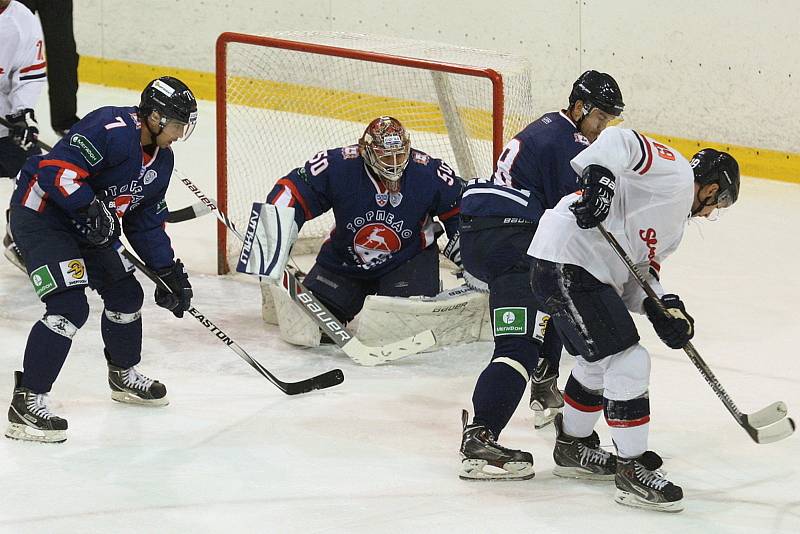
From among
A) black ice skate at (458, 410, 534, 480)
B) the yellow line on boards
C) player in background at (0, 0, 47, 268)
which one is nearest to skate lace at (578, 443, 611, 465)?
black ice skate at (458, 410, 534, 480)

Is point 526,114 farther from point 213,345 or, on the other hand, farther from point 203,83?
point 203,83

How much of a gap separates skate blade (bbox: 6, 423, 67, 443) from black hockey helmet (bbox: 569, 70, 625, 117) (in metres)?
1.63

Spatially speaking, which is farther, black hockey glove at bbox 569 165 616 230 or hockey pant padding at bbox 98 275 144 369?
hockey pant padding at bbox 98 275 144 369

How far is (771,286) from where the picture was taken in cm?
516

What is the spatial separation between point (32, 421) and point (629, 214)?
1.61m

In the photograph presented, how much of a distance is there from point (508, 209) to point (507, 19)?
3602 mm

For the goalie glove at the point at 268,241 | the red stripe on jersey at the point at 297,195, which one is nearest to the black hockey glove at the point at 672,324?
the goalie glove at the point at 268,241

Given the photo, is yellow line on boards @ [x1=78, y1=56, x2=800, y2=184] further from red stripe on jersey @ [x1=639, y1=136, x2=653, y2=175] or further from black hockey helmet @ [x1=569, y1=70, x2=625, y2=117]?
red stripe on jersey @ [x1=639, y1=136, x2=653, y2=175]

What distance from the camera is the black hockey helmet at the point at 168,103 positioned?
3.54 metres

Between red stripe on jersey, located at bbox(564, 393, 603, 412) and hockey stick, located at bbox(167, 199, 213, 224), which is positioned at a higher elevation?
red stripe on jersey, located at bbox(564, 393, 603, 412)

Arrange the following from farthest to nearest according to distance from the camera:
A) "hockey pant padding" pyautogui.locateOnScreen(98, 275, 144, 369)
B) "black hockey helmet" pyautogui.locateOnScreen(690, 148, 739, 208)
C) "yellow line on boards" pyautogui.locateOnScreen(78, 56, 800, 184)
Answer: "yellow line on boards" pyautogui.locateOnScreen(78, 56, 800, 184) → "hockey pant padding" pyautogui.locateOnScreen(98, 275, 144, 369) → "black hockey helmet" pyautogui.locateOnScreen(690, 148, 739, 208)

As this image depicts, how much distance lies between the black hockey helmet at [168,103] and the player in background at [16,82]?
1611 millimetres

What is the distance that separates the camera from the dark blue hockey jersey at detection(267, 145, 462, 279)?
4352mm

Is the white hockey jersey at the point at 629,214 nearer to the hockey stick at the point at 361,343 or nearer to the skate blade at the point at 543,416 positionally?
the skate blade at the point at 543,416
